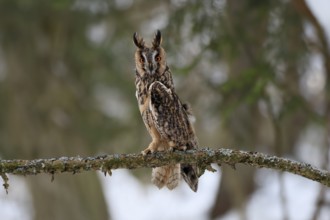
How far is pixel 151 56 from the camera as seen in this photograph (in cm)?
389

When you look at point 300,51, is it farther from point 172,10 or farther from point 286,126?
point 286,126

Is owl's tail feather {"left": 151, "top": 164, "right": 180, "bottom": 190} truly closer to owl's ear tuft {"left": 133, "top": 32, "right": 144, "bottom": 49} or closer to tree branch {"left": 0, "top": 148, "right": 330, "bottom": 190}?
tree branch {"left": 0, "top": 148, "right": 330, "bottom": 190}

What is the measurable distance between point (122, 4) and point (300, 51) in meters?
4.19

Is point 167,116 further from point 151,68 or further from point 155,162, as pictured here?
point 155,162

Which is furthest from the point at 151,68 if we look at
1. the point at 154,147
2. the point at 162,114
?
the point at 154,147

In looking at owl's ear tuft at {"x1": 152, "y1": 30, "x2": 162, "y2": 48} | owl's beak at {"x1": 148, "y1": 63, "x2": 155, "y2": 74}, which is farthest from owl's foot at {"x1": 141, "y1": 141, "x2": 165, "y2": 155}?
owl's ear tuft at {"x1": 152, "y1": 30, "x2": 162, "y2": 48}

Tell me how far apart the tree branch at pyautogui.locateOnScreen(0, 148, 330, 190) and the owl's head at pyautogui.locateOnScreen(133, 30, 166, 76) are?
0.67 meters

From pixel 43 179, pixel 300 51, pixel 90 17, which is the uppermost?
pixel 90 17

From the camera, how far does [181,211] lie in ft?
41.7

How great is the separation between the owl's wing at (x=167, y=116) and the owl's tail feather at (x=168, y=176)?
0.53 feet

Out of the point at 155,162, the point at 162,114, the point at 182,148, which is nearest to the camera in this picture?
the point at 155,162

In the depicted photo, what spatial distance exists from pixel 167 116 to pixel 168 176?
12.9 inches

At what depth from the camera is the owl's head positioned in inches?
154

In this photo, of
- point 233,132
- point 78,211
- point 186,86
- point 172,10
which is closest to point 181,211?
point 78,211
